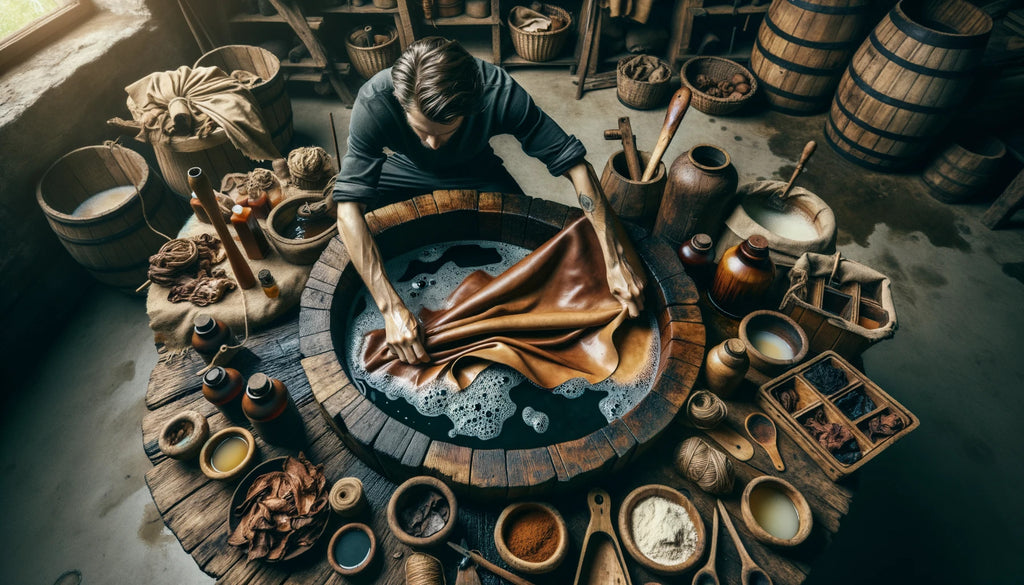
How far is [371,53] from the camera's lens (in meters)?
4.97

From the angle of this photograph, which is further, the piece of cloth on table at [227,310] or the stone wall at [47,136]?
the stone wall at [47,136]

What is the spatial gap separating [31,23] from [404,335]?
13.6 feet

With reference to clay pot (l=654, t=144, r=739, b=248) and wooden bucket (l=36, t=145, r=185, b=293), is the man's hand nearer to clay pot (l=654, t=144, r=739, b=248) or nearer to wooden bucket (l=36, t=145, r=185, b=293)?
clay pot (l=654, t=144, r=739, b=248)

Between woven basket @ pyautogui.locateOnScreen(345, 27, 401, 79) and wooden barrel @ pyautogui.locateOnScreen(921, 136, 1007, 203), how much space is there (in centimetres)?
528

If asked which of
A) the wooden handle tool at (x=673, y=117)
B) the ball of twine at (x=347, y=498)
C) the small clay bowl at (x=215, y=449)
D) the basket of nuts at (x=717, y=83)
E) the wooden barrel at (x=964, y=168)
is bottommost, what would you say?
the wooden barrel at (x=964, y=168)

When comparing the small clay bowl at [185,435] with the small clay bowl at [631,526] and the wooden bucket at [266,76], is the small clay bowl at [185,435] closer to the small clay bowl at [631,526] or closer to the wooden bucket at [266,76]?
the small clay bowl at [631,526]

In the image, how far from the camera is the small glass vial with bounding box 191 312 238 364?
2.07 m

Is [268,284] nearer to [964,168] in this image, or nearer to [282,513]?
[282,513]

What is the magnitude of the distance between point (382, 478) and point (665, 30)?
5600 mm

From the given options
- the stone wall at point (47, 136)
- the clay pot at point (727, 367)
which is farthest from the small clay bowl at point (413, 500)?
the stone wall at point (47, 136)

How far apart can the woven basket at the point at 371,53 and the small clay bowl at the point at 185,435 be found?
13.9ft

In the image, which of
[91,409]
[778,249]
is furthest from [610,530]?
[91,409]

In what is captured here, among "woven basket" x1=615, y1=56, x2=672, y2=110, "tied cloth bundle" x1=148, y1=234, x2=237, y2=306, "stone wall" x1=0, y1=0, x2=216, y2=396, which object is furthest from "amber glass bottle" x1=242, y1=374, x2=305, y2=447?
"woven basket" x1=615, y1=56, x2=672, y2=110

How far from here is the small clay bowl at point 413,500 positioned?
1.53 m
